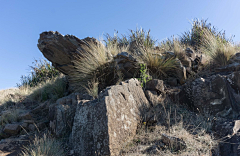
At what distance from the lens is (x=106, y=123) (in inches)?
156

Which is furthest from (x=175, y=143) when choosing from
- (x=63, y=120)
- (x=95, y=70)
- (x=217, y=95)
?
(x=95, y=70)

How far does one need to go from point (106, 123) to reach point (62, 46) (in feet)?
15.8

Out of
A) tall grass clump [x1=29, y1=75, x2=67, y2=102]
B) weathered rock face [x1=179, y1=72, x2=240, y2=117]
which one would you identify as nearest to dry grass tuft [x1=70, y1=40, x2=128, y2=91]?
tall grass clump [x1=29, y1=75, x2=67, y2=102]

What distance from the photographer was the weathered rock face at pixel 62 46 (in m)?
7.70

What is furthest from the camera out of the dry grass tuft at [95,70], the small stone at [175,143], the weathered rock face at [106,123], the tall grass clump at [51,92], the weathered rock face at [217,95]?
the tall grass clump at [51,92]

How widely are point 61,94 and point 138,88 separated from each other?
12.5 feet

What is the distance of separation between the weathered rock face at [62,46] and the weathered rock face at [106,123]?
3564 mm

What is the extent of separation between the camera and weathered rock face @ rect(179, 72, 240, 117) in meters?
5.11

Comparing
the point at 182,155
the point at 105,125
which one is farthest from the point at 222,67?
the point at 105,125

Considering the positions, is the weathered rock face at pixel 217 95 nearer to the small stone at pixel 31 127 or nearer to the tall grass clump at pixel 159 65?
the tall grass clump at pixel 159 65

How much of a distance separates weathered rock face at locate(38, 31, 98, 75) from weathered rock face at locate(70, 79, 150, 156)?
3564mm

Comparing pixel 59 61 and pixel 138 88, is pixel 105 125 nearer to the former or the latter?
pixel 138 88

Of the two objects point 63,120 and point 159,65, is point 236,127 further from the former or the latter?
point 63,120

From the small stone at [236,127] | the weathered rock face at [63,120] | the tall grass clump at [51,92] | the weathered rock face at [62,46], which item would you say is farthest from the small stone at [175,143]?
the tall grass clump at [51,92]
